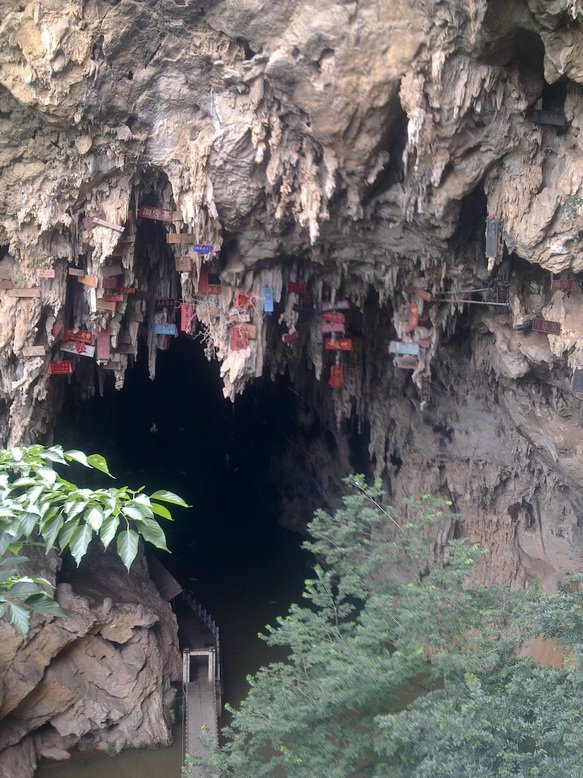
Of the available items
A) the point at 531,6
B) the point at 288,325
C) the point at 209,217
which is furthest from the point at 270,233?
the point at 531,6

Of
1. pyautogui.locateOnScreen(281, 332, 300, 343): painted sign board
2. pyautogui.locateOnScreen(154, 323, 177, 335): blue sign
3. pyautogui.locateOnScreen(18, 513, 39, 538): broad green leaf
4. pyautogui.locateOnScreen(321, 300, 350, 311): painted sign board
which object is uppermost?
pyautogui.locateOnScreen(321, 300, 350, 311): painted sign board

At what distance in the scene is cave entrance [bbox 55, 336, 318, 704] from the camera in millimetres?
11539

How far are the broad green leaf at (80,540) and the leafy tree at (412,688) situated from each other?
322 cm

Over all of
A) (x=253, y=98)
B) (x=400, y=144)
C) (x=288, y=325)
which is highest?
(x=253, y=98)

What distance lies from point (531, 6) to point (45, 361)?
5.96 metres

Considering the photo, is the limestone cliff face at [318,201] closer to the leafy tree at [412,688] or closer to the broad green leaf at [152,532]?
the leafy tree at [412,688]

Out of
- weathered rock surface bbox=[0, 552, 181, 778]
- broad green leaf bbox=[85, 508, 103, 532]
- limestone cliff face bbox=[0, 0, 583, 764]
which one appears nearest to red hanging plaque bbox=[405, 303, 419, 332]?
limestone cliff face bbox=[0, 0, 583, 764]

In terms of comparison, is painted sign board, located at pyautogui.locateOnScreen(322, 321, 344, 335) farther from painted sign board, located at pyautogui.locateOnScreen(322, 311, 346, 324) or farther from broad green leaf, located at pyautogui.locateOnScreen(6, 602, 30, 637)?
broad green leaf, located at pyautogui.locateOnScreen(6, 602, 30, 637)

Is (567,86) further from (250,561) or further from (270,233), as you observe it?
(250,561)

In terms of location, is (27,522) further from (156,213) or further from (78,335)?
(78,335)

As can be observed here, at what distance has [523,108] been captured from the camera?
5898 mm

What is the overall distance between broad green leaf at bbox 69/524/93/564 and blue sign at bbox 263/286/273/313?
18.4 ft

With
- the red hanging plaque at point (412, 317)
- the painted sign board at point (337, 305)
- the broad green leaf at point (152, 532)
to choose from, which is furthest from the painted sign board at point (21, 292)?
the broad green leaf at point (152, 532)

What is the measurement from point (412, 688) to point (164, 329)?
5005 mm
